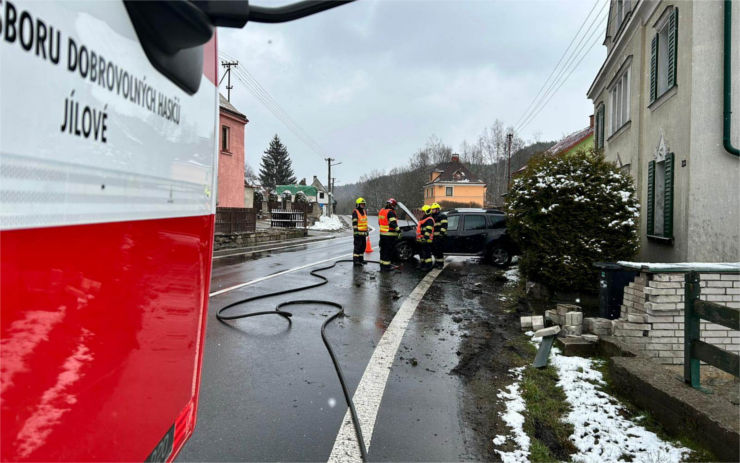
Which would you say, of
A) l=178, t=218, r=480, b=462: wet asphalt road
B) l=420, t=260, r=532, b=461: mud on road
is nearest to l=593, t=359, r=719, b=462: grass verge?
l=420, t=260, r=532, b=461: mud on road

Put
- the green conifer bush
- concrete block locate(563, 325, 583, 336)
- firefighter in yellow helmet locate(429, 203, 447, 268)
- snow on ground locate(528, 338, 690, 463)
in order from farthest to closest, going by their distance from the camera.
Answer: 1. firefighter in yellow helmet locate(429, 203, 447, 268)
2. the green conifer bush
3. concrete block locate(563, 325, 583, 336)
4. snow on ground locate(528, 338, 690, 463)

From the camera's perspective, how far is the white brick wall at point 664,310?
5039 mm

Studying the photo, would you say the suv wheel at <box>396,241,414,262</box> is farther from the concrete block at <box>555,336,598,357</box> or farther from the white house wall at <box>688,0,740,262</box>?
the concrete block at <box>555,336,598,357</box>

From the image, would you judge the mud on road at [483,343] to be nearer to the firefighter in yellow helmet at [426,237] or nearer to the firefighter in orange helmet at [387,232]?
the firefighter in yellow helmet at [426,237]

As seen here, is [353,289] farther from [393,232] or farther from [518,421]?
[518,421]

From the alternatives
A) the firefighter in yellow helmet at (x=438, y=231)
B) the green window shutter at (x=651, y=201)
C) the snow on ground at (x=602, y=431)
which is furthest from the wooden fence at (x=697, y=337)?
the firefighter in yellow helmet at (x=438, y=231)

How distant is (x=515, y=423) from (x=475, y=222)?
35.4 feet

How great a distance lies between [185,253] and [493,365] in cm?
401

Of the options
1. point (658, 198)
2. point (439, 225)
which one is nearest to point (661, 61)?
point (658, 198)

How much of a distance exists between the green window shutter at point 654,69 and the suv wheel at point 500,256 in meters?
5.31

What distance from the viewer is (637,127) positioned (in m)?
11.2

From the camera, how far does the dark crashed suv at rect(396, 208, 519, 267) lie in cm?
1362

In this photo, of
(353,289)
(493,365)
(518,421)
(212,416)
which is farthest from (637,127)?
(212,416)

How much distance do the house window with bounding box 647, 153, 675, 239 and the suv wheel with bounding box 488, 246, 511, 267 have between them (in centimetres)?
401
